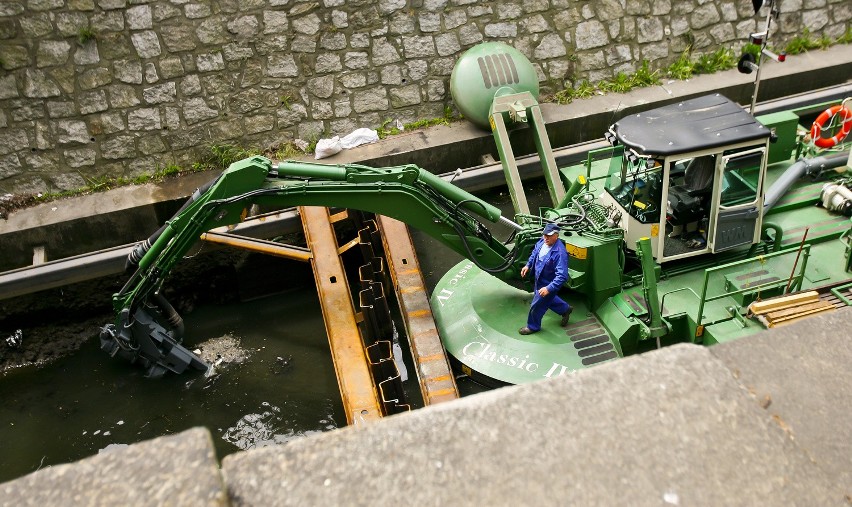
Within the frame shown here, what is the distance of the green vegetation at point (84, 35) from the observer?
9234mm

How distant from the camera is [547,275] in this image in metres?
6.66

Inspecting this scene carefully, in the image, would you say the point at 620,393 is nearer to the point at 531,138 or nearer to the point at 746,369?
the point at 746,369

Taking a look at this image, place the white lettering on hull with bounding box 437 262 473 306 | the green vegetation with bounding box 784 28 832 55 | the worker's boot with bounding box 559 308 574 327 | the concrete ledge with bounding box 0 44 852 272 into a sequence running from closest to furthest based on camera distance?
1. the worker's boot with bounding box 559 308 574 327
2. the white lettering on hull with bounding box 437 262 473 306
3. the concrete ledge with bounding box 0 44 852 272
4. the green vegetation with bounding box 784 28 832 55

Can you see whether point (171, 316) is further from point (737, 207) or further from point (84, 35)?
point (737, 207)

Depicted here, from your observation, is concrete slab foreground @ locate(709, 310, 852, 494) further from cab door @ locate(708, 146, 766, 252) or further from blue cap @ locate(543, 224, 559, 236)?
cab door @ locate(708, 146, 766, 252)

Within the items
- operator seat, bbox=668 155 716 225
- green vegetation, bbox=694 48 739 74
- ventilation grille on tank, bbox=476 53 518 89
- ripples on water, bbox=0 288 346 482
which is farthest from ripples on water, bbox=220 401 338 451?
green vegetation, bbox=694 48 739 74

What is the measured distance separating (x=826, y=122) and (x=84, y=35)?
8.88 metres

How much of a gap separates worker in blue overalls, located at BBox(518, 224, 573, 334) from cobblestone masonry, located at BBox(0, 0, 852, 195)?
182 inches

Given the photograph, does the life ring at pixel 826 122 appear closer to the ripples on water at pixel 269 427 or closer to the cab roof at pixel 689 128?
the cab roof at pixel 689 128

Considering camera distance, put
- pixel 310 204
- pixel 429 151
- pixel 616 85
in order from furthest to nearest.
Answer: pixel 616 85 → pixel 429 151 → pixel 310 204

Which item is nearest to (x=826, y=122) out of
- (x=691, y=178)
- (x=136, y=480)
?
(x=691, y=178)

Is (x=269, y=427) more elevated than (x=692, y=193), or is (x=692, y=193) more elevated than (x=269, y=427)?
(x=692, y=193)

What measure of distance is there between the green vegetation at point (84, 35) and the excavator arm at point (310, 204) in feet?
11.8

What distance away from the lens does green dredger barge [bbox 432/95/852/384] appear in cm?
624
